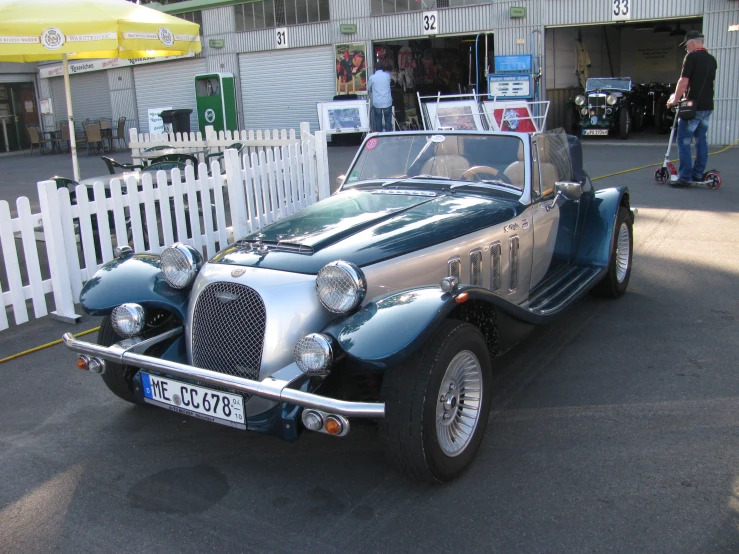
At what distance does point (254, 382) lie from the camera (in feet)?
9.65

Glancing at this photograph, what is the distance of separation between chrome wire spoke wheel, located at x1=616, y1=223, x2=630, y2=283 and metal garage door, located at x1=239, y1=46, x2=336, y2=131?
53.2 ft

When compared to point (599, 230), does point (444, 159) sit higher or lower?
higher

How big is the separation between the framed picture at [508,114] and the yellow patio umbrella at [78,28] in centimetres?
844

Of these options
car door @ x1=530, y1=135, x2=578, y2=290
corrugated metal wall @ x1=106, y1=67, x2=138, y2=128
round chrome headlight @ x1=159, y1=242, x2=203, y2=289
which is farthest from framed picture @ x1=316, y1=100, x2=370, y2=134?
round chrome headlight @ x1=159, y1=242, x2=203, y2=289

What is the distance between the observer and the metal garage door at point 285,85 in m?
21.1

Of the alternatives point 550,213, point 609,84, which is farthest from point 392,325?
point 609,84

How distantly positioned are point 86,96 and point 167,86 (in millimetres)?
4625

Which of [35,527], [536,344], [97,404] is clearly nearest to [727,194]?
[536,344]

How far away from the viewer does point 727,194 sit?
32.5ft

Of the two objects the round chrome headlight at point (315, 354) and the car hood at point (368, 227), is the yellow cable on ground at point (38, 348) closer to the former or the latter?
the car hood at point (368, 227)

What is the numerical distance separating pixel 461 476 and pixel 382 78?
15.0m

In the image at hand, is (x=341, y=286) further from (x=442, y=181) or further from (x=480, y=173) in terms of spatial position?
(x=480, y=173)

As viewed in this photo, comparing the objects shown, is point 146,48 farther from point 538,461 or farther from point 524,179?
point 538,461

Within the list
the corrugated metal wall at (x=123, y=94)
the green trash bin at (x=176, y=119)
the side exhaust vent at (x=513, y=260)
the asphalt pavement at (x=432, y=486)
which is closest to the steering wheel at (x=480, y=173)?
the side exhaust vent at (x=513, y=260)
